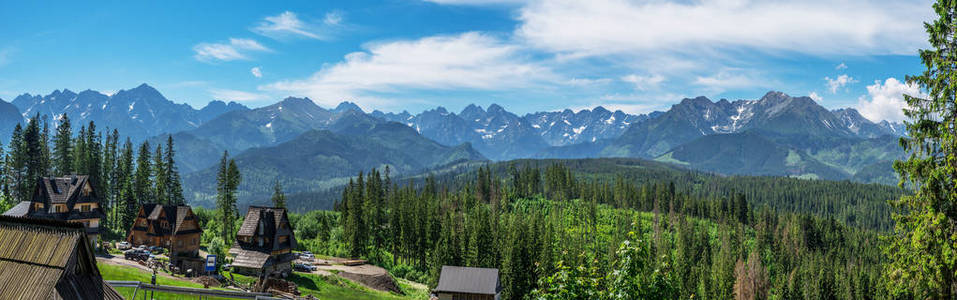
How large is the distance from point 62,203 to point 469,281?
55.1 m

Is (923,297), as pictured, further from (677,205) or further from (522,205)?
(677,205)

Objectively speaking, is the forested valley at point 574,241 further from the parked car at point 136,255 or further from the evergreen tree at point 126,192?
the parked car at point 136,255

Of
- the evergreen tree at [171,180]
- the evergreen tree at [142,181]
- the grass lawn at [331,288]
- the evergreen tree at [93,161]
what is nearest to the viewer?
the grass lawn at [331,288]

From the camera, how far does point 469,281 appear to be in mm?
74812

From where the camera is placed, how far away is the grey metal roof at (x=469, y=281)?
242ft

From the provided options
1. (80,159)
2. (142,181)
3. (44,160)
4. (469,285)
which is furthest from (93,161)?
(469,285)

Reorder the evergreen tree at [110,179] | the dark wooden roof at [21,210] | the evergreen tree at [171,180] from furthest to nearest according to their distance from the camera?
the evergreen tree at [171,180] → the evergreen tree at [110,179] → the dark wooden roof at [21,210]

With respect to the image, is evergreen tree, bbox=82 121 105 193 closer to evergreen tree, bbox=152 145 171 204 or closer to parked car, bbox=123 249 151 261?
evergreen tree, bbox=152 145 171 204

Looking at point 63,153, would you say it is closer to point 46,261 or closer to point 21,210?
point 21,210

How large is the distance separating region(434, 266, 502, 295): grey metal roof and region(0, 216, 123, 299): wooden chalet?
179ft

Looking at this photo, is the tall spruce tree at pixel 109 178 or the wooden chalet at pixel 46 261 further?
the tall spruce tree at pixel 109 178

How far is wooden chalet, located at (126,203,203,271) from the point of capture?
74.6 m

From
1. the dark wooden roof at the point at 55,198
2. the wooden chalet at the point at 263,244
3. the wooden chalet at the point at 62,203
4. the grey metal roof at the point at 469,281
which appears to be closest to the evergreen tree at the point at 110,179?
the wooden chalet at the point at 62,203

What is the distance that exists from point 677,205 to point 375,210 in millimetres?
125857
